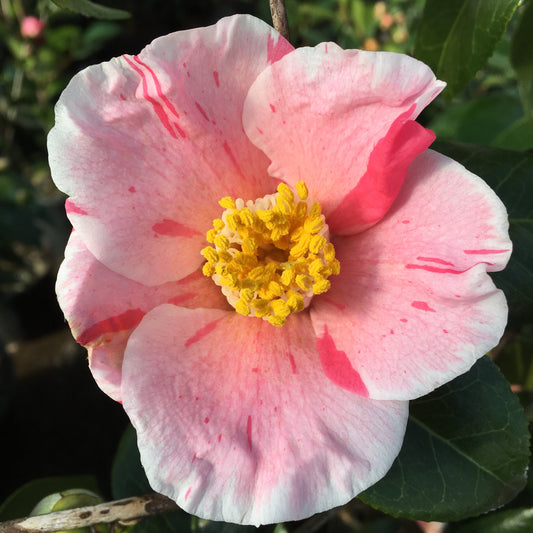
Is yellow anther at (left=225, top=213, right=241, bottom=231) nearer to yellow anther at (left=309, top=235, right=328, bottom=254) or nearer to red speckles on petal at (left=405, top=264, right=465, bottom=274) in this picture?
yellow anther at (left=309, top=235, right=328, bottom=254)

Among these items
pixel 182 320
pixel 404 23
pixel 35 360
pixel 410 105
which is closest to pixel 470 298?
pixel 410 105

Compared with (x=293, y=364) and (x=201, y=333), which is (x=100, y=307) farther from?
(x=293, y=364)

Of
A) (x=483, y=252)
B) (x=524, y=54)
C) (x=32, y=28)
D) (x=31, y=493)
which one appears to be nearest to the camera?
(x=483, y=252)

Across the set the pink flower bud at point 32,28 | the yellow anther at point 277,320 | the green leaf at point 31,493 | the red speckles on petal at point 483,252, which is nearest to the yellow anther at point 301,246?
the yellow anther at point 277,320

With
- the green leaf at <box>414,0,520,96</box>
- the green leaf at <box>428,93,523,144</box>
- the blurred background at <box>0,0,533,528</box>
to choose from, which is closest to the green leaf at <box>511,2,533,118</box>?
the green leaf at <box>414,0,520,96</box>

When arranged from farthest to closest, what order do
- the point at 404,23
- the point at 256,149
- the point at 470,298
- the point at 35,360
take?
1. the point at 35,360
2. the point at 404,23
3. the point at 256,149
4. the point at 470,298

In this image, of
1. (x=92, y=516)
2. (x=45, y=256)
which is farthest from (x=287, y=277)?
(x=45, y=256)

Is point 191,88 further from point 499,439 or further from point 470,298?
point 499,439

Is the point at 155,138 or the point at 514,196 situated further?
the point at 514,196
